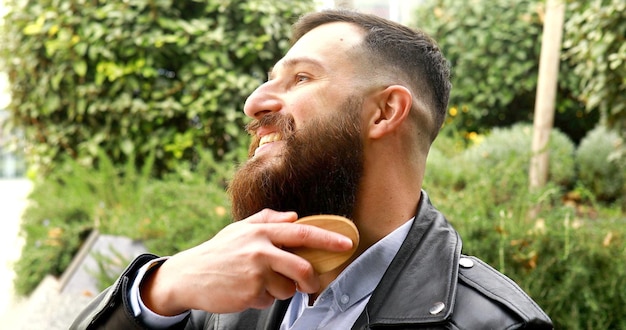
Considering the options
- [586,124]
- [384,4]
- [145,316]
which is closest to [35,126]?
[145,316]

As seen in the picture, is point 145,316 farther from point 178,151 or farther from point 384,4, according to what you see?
point 384,4

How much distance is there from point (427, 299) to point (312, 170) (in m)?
0.43

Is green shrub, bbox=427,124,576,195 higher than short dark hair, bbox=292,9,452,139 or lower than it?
lower

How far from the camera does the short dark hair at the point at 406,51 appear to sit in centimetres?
190

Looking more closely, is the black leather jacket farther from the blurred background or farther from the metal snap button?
the blurred background

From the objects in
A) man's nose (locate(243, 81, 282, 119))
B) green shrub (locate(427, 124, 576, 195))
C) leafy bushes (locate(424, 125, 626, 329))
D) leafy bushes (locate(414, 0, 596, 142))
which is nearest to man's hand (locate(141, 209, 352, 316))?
man's nose (locate(243, 81, 282, 119))

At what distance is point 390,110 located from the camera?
1.83 meters

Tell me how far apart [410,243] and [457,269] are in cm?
14

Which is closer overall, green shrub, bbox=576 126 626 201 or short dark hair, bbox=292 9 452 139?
short dark hair, bbox=292 9 452 139

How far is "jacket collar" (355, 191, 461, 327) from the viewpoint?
5.34ft

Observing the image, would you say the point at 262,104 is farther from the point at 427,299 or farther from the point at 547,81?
the point at 547,81

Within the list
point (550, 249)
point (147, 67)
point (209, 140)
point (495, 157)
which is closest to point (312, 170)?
point (550, 249)

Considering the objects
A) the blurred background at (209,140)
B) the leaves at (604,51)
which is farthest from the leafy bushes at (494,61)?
the leaves at (604,51)

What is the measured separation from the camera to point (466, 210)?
149 inches
